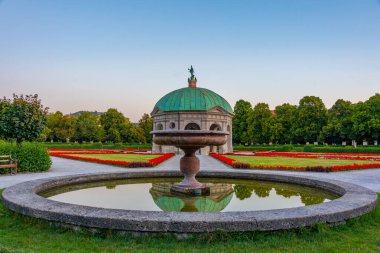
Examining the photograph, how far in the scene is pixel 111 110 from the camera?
8425 centimetres

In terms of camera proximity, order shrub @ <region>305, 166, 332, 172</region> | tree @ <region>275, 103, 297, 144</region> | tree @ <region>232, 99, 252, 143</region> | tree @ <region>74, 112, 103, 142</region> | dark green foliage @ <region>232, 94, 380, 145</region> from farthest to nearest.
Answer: tree @ <region>74, 112, 103, 142</region> < tree @ <region>232, 99, 252, 143</region> < tree @ <region>275, 103, 297, 144</region> < dark green foliage @ <region>232, 94, 380, 145</region> < shrub @ <region>305, 166, 332, 172</region>

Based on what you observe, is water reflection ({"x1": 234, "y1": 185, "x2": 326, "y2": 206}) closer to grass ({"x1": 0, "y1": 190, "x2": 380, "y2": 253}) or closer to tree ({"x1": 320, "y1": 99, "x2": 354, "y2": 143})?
grass ({"x1": 0, "y1": 190, "x2": 380, "y2": 253})

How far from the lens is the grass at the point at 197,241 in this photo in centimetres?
507

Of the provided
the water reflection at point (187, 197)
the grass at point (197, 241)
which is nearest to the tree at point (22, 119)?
the water reflection at point (187, 197)

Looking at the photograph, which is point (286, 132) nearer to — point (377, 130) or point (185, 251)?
point (377, 130)

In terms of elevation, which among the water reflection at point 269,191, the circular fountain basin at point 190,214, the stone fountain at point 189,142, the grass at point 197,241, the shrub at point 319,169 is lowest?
the shrub at point 319,169

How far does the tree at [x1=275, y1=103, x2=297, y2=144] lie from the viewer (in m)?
72.4

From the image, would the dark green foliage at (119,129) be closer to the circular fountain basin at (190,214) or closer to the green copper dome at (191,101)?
the green copper dome at (191,101)

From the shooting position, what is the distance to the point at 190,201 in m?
8.97

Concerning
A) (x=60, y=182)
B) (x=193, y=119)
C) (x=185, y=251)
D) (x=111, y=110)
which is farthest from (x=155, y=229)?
(x=111, y=110)

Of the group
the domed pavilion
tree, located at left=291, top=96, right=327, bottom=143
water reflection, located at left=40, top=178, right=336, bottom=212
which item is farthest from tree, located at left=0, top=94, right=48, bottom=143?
tree, located at left=291, top=96, right=327, bottom=143

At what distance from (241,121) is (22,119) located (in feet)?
208

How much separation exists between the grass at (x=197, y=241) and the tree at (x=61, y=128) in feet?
275

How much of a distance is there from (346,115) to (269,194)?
61.8 metres
